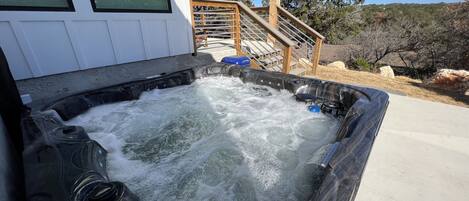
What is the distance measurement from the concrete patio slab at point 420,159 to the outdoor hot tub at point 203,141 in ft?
0.62

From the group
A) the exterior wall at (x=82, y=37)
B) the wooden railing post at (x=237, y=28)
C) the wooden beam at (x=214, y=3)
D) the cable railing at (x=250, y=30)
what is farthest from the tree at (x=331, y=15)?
the exterior wall at (x=82, y=37)

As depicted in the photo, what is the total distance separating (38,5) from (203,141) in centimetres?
247

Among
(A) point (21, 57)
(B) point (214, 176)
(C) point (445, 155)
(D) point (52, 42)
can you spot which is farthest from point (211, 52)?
(C) point (445, 155)

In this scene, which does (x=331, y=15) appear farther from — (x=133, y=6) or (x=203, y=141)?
(x=203, y=141)

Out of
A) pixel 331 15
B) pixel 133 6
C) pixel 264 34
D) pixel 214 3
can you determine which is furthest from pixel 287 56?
pixel 331 15

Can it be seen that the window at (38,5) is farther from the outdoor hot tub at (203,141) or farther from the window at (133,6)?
the outdoor hot tub at (203,141)

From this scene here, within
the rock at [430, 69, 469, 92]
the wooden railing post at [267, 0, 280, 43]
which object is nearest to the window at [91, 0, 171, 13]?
the wooden railing post at [267, 0, 280, 43]

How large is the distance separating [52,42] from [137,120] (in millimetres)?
1565

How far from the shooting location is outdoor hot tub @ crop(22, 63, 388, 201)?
42.2 inches

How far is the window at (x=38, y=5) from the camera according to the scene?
2.20 metres

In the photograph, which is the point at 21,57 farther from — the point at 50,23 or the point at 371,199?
the point at 371,199

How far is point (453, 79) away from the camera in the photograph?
4.19 m

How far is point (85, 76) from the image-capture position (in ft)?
9.16

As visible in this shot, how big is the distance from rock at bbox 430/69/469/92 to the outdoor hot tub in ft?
11.3
